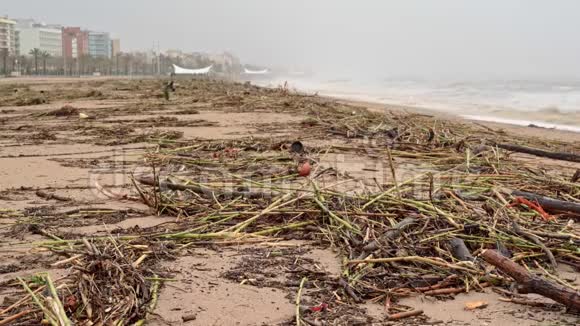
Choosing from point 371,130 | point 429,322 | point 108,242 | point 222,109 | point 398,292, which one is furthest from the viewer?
point 222,109

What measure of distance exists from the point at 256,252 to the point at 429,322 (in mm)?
1096

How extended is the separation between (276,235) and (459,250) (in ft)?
3.48

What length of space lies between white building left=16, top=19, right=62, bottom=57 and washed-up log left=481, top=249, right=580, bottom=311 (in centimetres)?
16907

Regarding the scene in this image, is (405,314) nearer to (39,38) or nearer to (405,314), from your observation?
(405,314)

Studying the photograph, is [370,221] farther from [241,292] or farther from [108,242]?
[108,242]

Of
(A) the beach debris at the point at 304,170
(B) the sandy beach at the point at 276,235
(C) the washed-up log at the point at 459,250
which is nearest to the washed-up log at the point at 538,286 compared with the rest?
(B) the sandy beach at the point at 276,235

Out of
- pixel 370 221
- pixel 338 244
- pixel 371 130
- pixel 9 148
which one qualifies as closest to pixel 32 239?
pixel 338 244

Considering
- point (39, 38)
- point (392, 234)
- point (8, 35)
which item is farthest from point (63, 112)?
point (39, 38)

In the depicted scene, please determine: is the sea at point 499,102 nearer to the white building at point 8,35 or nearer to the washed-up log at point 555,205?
the washed-up log at point 555,205

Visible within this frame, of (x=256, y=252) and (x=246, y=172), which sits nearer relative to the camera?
(x=256, y=252)

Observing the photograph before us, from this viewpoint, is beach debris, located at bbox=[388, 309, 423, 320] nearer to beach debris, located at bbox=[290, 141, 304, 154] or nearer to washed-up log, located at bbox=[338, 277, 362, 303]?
washed-up log, located at bbox=[338, 277, 362, 303]

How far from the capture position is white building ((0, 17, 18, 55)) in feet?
427

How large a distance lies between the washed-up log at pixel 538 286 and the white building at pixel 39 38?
555ft

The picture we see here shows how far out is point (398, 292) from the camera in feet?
8.21
